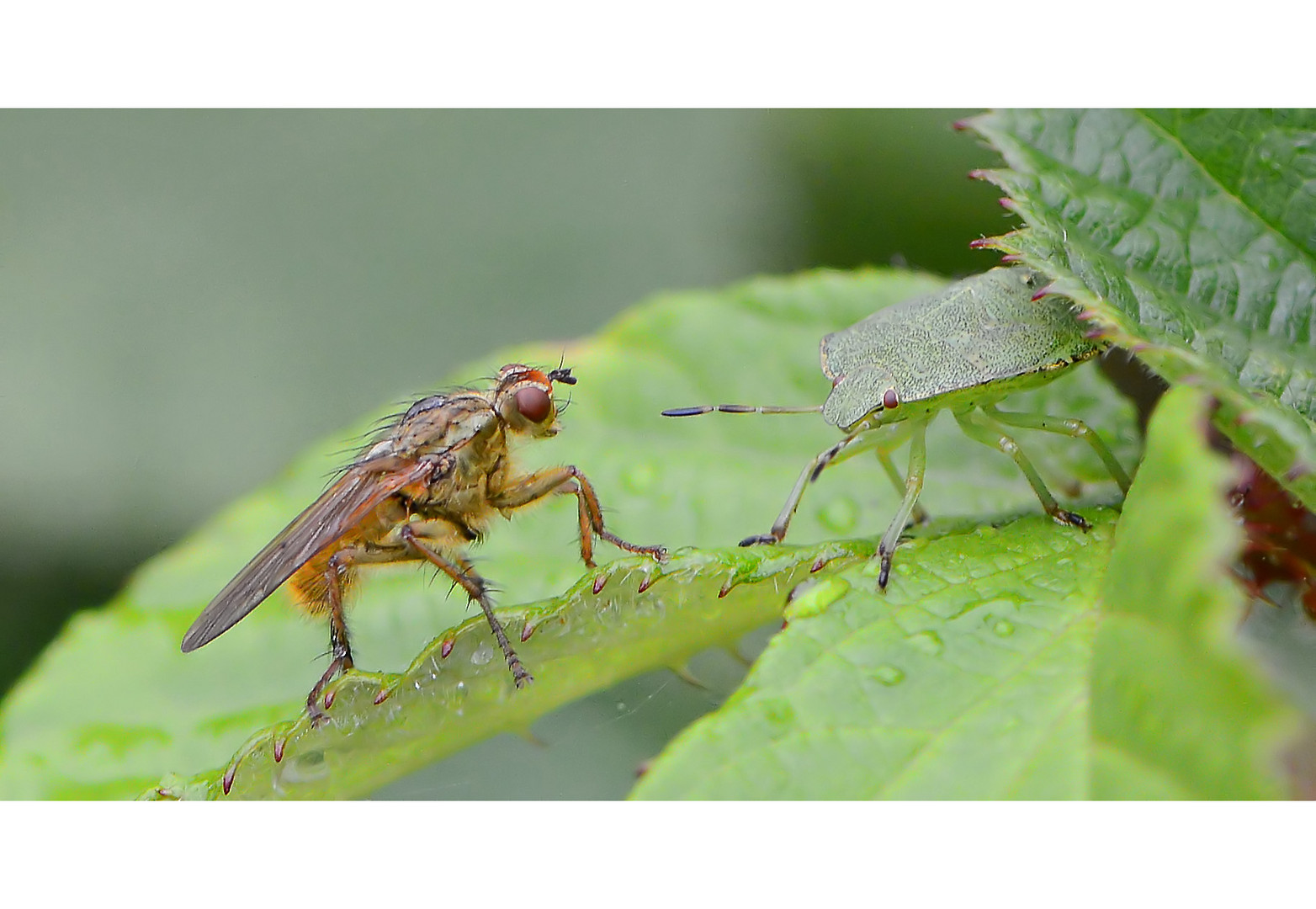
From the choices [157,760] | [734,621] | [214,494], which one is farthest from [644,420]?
[214,494]

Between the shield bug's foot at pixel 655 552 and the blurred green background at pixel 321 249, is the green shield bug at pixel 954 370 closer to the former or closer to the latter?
the shield bug's foot at pixel 655 552

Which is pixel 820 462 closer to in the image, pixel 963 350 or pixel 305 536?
pixel 963 350

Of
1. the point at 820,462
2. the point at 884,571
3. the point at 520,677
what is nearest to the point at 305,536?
the point at 520,677

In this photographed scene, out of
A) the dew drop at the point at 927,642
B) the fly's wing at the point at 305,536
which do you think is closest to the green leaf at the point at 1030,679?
the dew drop at the point at 927,642

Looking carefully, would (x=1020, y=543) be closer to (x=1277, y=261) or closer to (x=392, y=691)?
(x=1277, y=261)

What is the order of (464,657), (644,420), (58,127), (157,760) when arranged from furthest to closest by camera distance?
(58,127)
(644,420)
(157,760)
(464,657)

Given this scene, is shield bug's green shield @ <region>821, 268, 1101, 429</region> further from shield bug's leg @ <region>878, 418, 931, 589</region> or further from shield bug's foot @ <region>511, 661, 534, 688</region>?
shield bug's foot @ <region>511, 661, 534, 688</region>
